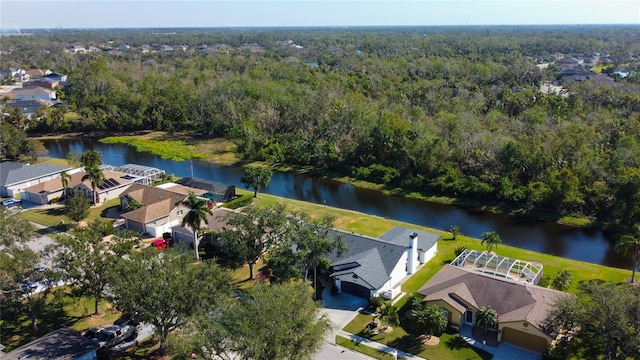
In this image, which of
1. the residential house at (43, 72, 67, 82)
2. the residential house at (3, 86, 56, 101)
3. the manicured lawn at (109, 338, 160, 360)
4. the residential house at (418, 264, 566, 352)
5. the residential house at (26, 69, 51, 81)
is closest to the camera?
the manicured lawn at (109, 338, 160, 360)

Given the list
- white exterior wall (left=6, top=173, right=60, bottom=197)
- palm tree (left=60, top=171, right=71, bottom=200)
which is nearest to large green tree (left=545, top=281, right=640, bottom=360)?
palm tree (left=60, top=171, right=71, bottom=200)

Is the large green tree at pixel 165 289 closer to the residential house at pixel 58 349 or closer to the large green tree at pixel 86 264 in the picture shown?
the large green tree at pixel 86 264

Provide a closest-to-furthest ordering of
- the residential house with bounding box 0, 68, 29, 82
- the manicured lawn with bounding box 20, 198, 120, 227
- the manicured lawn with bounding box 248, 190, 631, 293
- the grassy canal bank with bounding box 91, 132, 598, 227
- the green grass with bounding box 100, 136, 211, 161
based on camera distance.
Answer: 1. the manicured lawn with bounding box 248, 190, 631, 293
2. the manicured lawn with bounding box 20, 198, 120, 227
3. the grassy canal bank with bounding box 91, 132, 598, 227
4. the green grass with bounding box 100, 136, 211, 161
5. the residential house with bounding box 0, 68, 29, 82

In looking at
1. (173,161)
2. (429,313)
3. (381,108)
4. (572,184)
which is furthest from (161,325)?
(381,108)

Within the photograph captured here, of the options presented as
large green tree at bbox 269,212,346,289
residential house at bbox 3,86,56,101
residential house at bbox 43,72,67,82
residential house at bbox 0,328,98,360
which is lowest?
residential house at bbox 0,328,98,360

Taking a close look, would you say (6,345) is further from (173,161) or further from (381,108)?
(381,108)

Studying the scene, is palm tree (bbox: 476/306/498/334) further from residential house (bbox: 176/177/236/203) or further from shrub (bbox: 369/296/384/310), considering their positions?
residential house (bbox: 176/177/236/203)

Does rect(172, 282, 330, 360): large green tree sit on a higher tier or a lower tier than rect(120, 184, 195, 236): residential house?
higher
